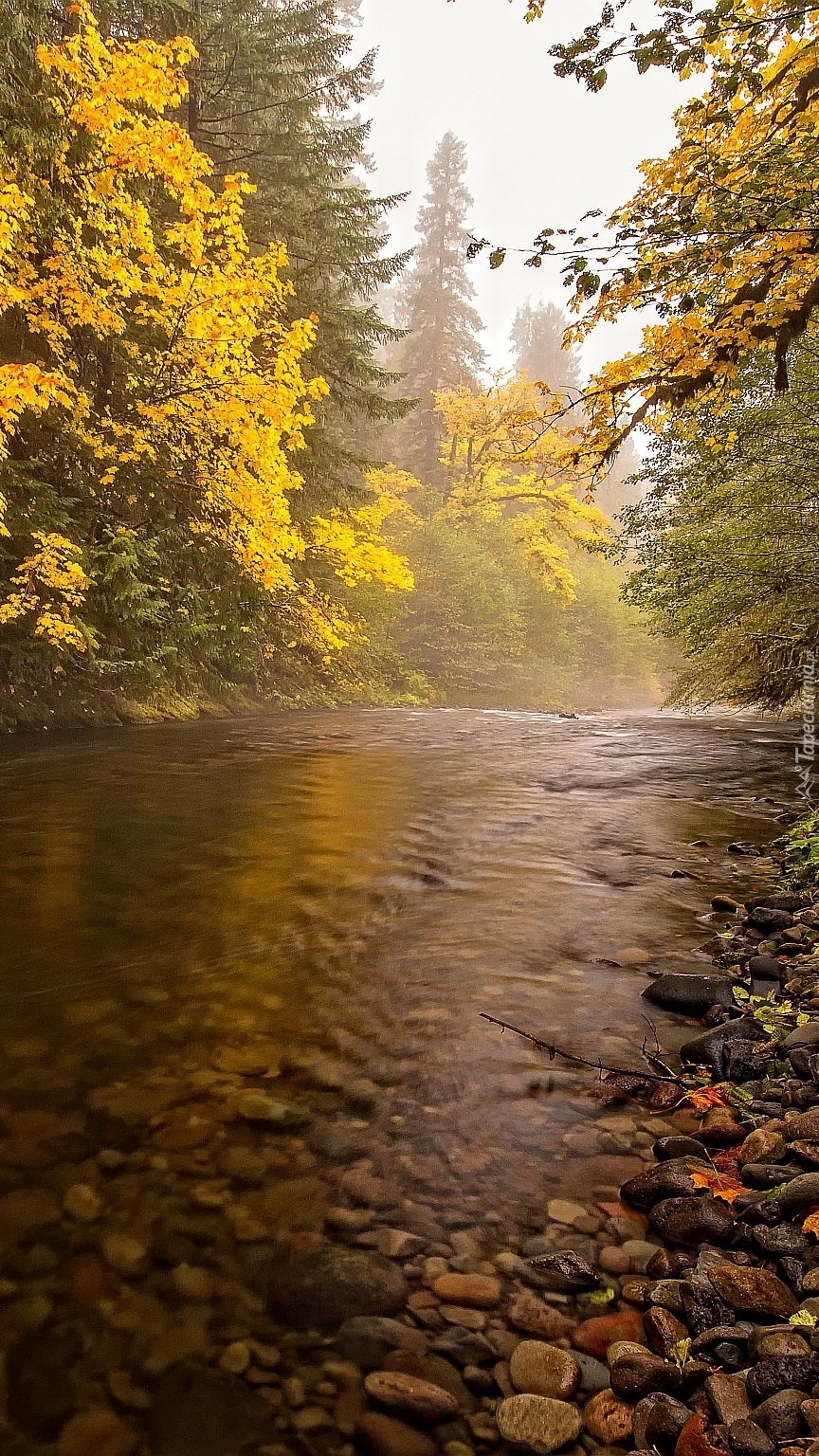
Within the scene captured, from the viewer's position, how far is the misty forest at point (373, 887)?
174cm

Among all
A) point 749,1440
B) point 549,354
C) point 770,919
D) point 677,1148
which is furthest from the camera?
point 549,354

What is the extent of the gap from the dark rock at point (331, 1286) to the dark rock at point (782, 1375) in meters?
0.83

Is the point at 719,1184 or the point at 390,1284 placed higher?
the point at 719,1184

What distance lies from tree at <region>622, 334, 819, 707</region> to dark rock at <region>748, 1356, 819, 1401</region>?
6.63m

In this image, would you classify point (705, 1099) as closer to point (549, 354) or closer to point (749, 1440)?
point (749, 1440)

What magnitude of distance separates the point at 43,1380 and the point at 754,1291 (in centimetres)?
164

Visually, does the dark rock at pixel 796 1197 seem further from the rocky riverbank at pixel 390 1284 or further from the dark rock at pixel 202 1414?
the dark rock at pixel 202 1414

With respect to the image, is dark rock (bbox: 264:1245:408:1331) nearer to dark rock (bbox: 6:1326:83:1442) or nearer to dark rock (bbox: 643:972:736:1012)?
dark rock (bbox: 6:1326:83:1442)

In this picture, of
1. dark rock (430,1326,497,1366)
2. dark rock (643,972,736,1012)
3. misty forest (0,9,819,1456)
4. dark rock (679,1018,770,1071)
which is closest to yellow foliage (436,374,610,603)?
misty forest (0,9,819,1456)

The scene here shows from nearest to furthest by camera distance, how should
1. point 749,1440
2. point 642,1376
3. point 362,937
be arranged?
point 749,1440, point 642,1376, point 362,937

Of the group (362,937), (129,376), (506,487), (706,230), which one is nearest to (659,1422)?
(362,937)

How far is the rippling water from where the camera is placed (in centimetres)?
266

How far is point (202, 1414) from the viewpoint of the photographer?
1.61 m

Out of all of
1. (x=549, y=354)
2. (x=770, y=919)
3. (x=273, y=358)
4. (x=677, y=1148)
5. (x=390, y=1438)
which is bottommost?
(x=390, y=1438)
